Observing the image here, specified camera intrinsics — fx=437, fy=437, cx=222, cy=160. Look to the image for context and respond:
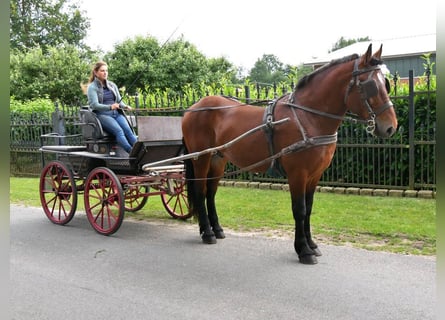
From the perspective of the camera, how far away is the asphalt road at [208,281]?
3967mm

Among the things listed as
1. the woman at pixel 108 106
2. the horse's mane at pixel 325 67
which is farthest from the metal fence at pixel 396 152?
the horse's mane at pixel 325 67

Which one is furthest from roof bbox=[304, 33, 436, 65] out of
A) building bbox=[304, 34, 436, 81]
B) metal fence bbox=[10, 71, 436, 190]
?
metal fence bbox=[10, 71, 436, 190]

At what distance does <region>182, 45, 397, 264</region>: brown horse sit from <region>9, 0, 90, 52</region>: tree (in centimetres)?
2695

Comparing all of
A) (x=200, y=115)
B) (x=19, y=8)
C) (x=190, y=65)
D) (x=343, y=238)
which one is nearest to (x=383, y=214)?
(x=343, y=238)

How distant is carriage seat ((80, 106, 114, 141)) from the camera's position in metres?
7.09

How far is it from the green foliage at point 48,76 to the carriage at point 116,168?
12.7m

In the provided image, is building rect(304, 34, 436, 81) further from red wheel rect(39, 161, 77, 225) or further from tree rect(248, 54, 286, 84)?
tree rect(248, 54, 286, 84)

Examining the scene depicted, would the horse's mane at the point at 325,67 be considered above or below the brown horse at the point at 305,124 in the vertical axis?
above

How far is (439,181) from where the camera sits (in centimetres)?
176

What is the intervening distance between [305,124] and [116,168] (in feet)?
11.2

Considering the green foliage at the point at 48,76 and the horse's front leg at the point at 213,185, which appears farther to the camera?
the green foliage at the point at 48,76

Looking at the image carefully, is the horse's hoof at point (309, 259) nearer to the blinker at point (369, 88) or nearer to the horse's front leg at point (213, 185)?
the horse's front leg at point (213, 185)

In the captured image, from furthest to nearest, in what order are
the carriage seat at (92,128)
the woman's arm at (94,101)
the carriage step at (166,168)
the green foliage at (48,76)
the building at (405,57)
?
the building at (405,57) < the green foliage at (48,76) < the carriage seat at (92,128) < the woman's arm at (94,101) < the carriage step at (166,168)

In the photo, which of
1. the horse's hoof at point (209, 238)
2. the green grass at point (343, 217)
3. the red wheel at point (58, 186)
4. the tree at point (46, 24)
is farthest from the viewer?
the tree at point (46, 24)
